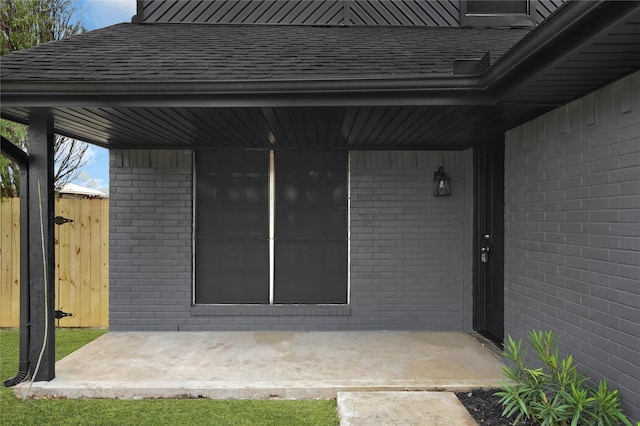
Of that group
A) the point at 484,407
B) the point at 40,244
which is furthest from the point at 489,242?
the point at 40,244

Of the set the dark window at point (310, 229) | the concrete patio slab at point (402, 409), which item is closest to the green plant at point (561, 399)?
the concrete patio slab at point (402, 409)

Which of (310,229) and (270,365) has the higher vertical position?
(310,229)

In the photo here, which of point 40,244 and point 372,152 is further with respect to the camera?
point 372,152

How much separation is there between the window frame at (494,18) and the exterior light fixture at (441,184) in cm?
192

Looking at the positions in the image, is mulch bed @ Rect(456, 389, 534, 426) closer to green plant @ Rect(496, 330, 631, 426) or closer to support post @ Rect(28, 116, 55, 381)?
green plant @ Rect(496, 330, 631, 426)

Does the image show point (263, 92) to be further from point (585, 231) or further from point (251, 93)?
point (585, 231)

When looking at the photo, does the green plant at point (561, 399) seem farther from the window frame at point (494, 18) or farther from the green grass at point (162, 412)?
the window frame at point (494, 18)

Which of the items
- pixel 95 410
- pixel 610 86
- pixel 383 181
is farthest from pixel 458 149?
pixel 95 410

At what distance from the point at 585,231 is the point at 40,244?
4196 millimetres

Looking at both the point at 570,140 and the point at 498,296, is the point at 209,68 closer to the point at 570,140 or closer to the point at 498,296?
the point at 570,140

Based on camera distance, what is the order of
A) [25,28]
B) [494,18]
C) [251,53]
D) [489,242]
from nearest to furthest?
[251,53] → [489,242] → [494,18] → [25,28]

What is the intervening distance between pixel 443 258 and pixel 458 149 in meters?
1.36

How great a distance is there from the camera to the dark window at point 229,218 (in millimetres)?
4855

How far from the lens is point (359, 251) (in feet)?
15.9
